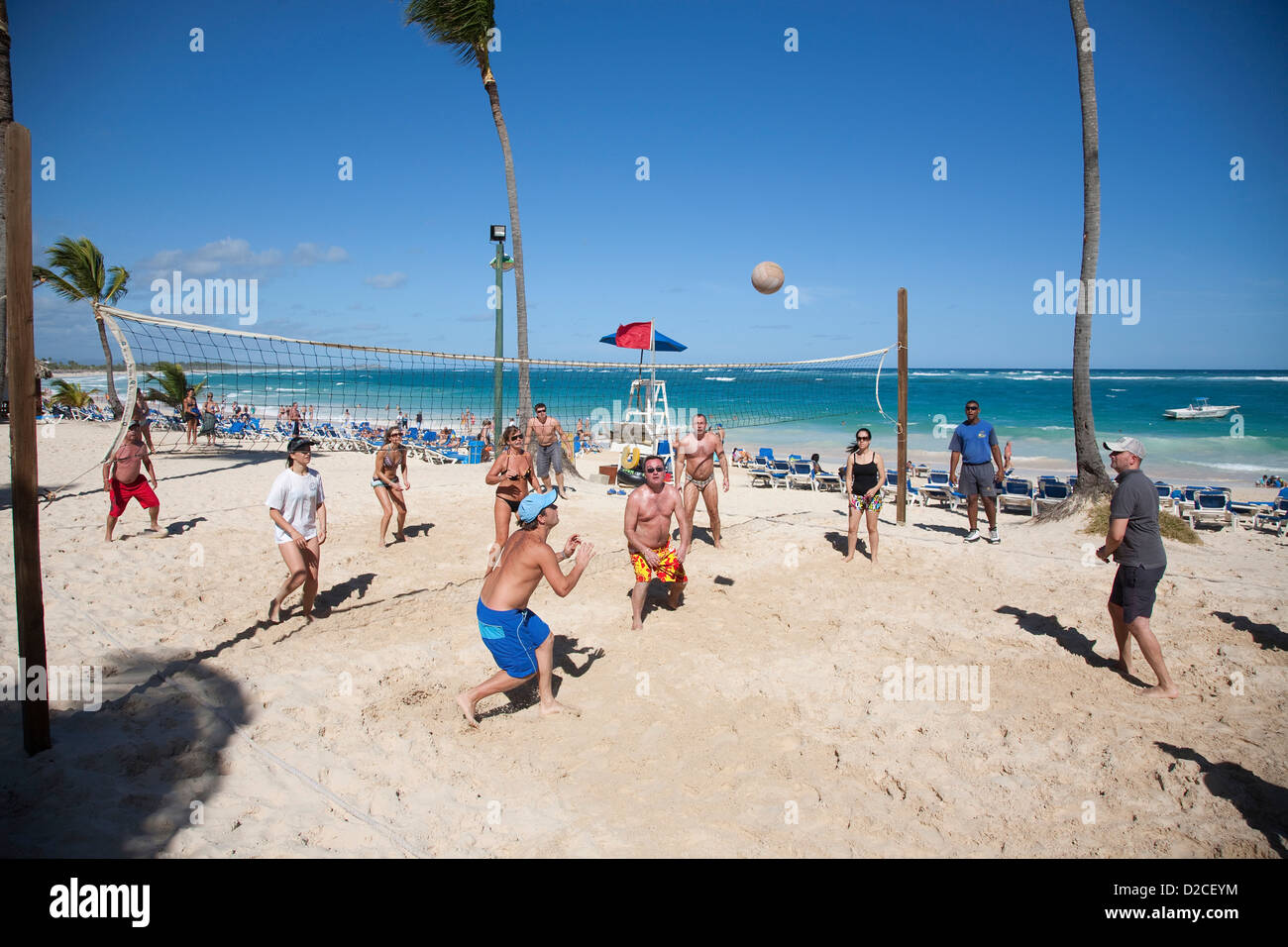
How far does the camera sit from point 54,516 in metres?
7.50

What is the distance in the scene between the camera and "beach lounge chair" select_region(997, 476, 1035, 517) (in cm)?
1141

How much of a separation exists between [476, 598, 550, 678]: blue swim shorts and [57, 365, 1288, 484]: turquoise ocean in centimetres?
518

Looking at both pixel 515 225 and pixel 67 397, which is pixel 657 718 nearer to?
pixel 515 225

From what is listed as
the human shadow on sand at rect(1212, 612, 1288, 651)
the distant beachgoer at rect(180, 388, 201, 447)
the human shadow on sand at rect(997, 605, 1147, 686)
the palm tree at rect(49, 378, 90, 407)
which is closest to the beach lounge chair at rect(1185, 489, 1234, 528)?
the human shadow on sand at rect(1212, 612, 1288, 651)

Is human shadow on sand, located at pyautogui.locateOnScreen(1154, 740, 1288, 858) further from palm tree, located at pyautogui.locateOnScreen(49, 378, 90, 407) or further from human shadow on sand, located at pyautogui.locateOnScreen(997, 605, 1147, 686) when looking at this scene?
palm tree, located at pyautogui.locateOnScreen(49, 378, 90, 407)

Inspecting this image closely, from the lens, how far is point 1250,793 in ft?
10.6

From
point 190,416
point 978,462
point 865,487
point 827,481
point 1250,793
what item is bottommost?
point 1250,793

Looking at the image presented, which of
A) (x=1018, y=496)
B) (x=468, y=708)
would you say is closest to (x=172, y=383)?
(x=468, y=708)

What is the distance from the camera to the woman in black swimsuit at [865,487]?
6.96 m

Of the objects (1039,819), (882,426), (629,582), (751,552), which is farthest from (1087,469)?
(882,426)

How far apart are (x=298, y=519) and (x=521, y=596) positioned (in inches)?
92.7

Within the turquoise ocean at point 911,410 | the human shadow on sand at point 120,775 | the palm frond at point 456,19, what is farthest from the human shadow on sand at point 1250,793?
the palm frond at point 456,19

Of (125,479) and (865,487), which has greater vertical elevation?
(125,479)
